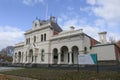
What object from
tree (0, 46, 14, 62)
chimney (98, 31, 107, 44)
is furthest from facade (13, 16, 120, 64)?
tree (0, 46, 14, 62)

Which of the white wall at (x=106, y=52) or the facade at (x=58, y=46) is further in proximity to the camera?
the facade at (x=58, y=46)

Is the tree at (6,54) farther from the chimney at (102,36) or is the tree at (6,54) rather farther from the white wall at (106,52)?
the white wall at (106,52)

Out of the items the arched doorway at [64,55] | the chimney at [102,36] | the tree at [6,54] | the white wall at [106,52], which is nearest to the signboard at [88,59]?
the white wall at [106,52]

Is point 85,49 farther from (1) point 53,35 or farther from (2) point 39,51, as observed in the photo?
(2) point 39,51

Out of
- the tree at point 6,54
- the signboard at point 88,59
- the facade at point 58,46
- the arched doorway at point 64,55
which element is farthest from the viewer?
the tree at point 6,54

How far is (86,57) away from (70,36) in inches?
701

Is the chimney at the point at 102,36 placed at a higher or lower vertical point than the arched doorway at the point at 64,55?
higher

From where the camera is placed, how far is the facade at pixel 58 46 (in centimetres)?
3070

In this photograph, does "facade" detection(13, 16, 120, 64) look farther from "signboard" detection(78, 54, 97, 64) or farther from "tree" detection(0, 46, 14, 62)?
"tree" detection(0, 46, 14, 62)

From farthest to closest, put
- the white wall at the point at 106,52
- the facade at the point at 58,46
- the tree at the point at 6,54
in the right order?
the tree at the point at 6,54
the facade at the point at 58,46
the white wall at the point at 106,52

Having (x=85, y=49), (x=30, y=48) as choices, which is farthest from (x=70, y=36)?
(x=30, y=48)

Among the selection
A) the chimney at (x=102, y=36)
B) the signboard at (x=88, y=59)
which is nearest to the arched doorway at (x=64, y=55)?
the chimney at (x=102, y=36)

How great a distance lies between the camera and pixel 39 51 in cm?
4062

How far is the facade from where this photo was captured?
101ft
